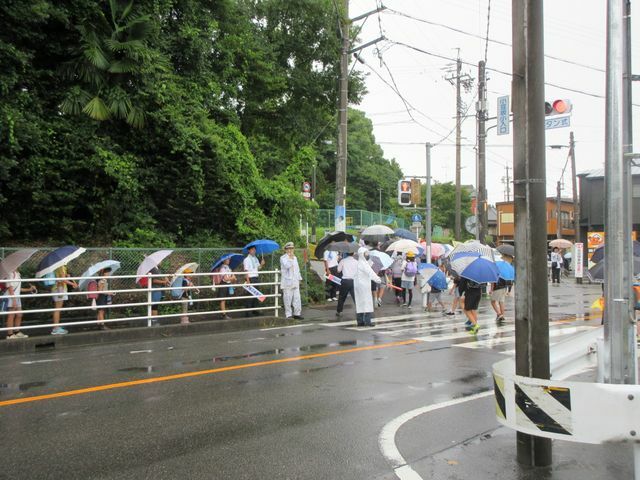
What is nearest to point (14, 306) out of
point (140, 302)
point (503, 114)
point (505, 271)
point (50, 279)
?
point (50, 279)

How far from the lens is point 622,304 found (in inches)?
175

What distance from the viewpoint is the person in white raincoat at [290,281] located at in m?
14.6

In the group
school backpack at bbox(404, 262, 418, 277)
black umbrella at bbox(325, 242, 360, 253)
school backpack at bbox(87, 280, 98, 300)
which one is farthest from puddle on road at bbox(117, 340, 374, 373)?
school backpack at bbox(404, 262, 418, 277)

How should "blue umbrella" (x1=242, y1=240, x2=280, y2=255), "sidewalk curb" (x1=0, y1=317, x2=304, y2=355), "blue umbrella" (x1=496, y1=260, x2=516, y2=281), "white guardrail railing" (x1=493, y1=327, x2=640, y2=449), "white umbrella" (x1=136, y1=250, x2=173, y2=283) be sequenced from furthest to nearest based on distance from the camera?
1. "blue umbrella" (x1=242, y1=240, x2=280, y2=255)
2. "blue umbrella" (x1=496, y1=260, x2=516, y2=281)
3. "white umbrella" (x1=136, y1=250, x2=173, y2=283)
4. "sidewalk curb" (x1=0, y1=317, x2=304, y2=355)
5. "white guardrail railing" (x1=493, y1=327, x2=640, y2=449)

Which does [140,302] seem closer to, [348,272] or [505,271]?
[348,272]

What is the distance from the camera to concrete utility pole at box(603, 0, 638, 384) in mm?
4461

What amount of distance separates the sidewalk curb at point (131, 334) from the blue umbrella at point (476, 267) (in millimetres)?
4608

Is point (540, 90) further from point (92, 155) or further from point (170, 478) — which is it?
point (92, 155)

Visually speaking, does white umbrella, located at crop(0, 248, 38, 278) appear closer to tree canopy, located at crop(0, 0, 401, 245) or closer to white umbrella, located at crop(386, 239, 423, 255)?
tree canopy, located at crop(0, 0, 401, 245)

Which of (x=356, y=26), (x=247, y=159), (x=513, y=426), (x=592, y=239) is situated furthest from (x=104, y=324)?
(x=592, y=239)

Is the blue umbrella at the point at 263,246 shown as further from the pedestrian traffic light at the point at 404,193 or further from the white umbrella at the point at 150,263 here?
the pedestrian traffic light at the point at 404,193

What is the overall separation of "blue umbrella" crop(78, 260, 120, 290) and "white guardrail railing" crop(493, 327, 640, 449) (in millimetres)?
9645

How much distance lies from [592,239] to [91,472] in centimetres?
2972

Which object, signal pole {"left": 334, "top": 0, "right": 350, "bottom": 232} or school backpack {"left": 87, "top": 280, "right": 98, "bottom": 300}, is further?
signal pole {"left": 334, "top": 0, "right": 350, "bottom": 232}
